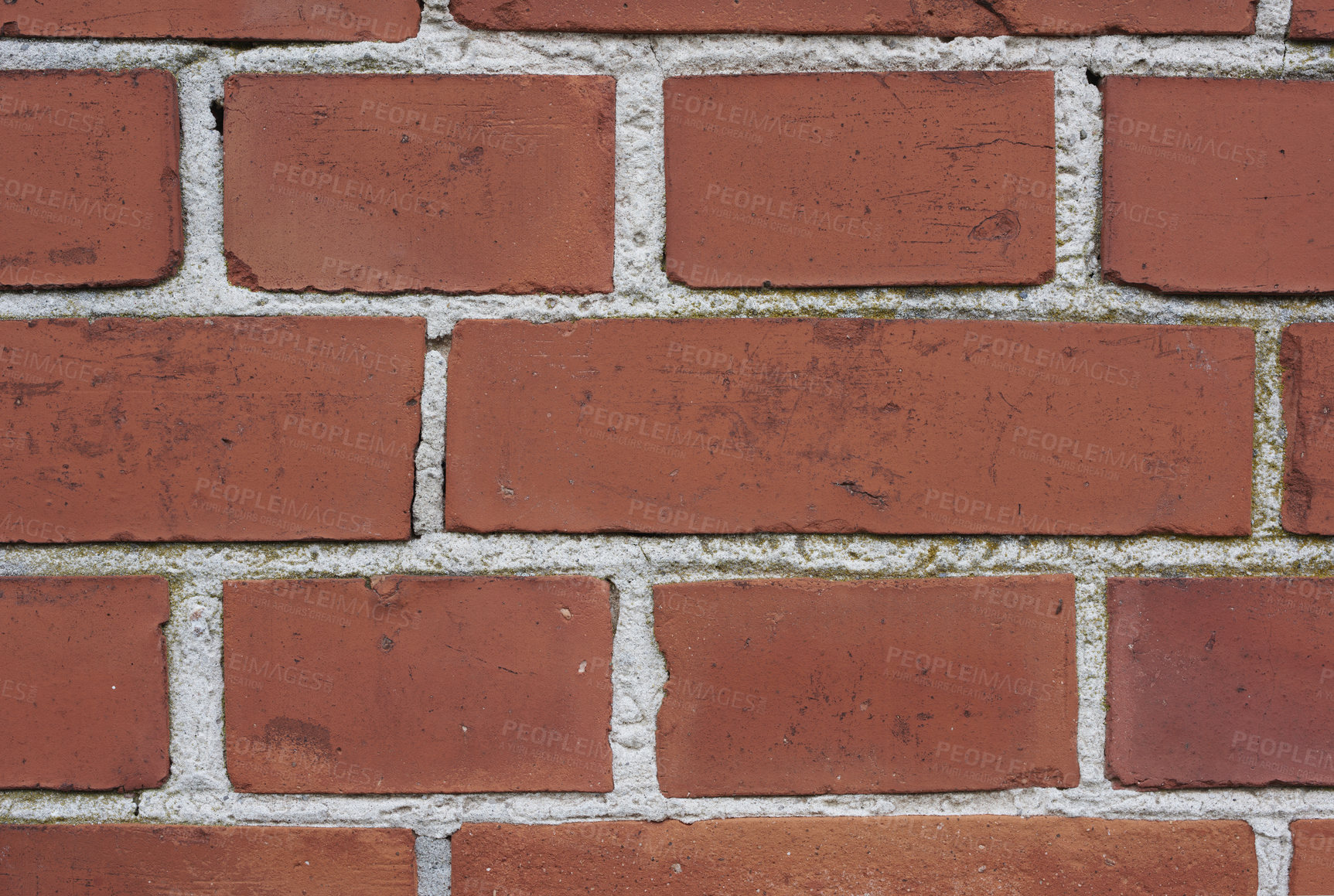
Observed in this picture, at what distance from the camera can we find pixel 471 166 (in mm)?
556

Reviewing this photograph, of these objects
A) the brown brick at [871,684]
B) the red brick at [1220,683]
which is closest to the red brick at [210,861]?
the brown brick at [871,684]

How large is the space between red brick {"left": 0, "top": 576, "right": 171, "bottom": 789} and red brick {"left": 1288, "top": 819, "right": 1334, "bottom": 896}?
837mm

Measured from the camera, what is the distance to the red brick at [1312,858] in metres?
0.58

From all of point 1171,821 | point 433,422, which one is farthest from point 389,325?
point 1171,821

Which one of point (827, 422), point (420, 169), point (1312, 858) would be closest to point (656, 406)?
point (827, 422)

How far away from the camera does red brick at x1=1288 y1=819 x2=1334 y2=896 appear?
58cm

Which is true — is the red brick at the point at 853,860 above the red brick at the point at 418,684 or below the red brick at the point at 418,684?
below

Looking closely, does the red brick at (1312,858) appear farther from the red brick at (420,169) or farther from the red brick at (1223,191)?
the red brick at (420,169)

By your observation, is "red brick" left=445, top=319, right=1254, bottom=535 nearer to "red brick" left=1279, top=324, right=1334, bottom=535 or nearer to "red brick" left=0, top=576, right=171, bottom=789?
"red brick" left=1279, top=324, right=1334, bottom=535

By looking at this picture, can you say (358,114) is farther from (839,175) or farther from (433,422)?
(839,175)

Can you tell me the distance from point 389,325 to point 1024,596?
1.63ft

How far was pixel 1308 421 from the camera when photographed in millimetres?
565

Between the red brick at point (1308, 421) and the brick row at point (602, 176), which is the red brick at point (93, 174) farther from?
the red brick at point (1308, 421)

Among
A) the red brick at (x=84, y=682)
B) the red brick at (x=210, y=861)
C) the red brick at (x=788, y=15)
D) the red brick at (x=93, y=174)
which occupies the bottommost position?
the red brick at (x=210, y=861)
